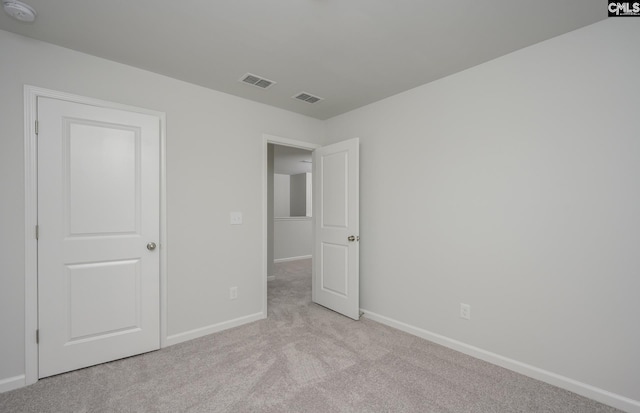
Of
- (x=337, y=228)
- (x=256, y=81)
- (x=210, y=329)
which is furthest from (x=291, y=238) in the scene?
(x=256, y=81)

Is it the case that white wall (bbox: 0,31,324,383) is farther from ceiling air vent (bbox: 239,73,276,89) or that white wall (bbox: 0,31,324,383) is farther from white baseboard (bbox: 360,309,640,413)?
white baseboard (bbox: 360,309,640,413)

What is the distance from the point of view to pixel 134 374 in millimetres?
2115

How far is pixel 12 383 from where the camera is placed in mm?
1936

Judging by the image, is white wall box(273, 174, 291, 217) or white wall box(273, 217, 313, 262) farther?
white wall box(273, 174, 291, 217)

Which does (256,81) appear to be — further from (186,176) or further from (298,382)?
(298,382)

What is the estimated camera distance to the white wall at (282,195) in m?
9.22

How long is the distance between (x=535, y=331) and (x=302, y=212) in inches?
284

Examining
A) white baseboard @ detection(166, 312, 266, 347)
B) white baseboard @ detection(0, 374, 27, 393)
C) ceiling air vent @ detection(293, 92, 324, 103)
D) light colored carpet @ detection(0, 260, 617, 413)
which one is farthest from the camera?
ceiling air vent @ detection(293, 92, 324, 103)

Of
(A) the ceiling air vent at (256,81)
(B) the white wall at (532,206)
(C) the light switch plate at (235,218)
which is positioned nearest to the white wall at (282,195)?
(C) the light switch plate at (235,218)

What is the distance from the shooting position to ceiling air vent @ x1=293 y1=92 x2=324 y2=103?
3020 mm

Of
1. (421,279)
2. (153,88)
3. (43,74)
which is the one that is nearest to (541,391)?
(421,279)

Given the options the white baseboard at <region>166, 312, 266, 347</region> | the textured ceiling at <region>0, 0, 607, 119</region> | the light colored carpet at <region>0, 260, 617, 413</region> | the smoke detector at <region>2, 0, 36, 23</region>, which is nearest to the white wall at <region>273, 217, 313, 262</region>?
the white baseboard at <region>166, 312, 266, 347</region>

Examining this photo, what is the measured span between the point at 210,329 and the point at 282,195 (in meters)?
6.73

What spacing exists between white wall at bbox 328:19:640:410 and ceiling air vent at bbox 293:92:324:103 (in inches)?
33.7
